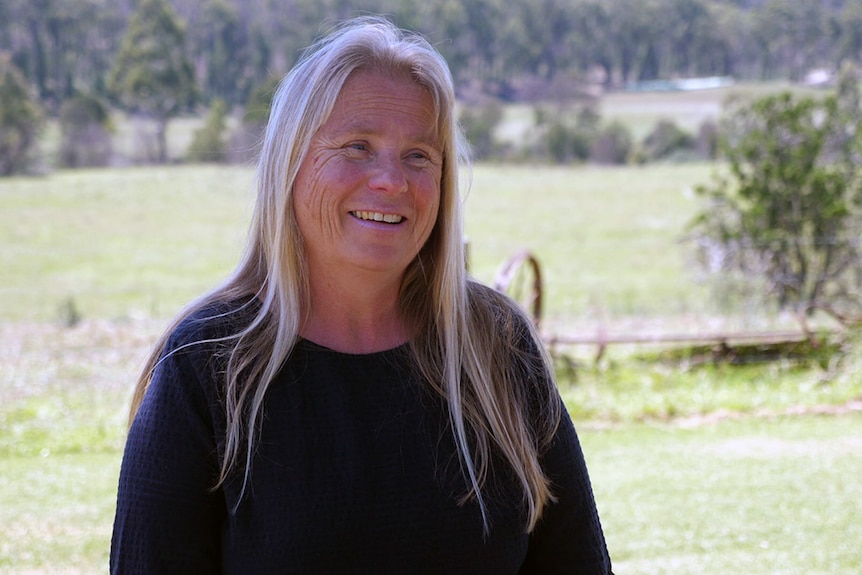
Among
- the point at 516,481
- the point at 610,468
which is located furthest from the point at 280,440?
the point at 610,468

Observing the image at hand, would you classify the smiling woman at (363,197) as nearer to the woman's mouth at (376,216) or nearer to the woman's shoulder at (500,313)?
the woman's mouth at (376,216)

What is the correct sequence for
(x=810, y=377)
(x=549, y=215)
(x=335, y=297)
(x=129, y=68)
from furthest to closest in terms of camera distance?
(x=129, y=68), (x=549, y=215), (x=810, y=377), (x=335, y=297)

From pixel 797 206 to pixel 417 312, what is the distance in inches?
A: 400

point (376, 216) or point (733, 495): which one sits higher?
point (376, 216)

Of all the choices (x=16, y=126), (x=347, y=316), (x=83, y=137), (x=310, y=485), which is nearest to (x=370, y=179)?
(x=347, y=316)

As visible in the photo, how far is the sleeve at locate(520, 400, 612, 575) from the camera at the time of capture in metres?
1.67

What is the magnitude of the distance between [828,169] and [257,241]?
10.7 m

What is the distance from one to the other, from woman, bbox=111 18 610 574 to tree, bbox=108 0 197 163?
4410 centimetres

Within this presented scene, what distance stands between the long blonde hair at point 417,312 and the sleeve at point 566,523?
3cm

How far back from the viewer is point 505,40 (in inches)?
2244

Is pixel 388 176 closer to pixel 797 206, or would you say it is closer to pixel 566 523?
pixel 566 523

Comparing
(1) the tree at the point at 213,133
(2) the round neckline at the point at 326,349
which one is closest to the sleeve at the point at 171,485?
(2) the round neckline at the point at 326,349

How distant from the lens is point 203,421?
1526 millimetres

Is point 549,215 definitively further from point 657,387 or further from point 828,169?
point 657,387
